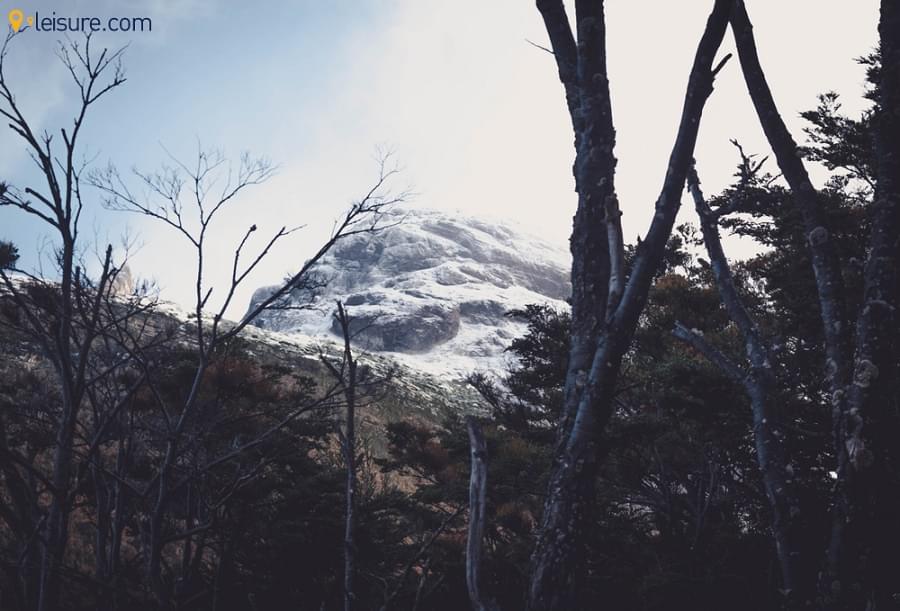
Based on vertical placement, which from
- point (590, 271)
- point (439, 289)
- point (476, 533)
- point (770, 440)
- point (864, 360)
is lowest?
point (476, 533)

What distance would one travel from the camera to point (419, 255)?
74750mm

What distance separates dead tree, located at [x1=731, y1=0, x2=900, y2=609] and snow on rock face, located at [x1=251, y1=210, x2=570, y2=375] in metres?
36.3

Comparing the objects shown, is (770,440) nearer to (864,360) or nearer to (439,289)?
(864,360)

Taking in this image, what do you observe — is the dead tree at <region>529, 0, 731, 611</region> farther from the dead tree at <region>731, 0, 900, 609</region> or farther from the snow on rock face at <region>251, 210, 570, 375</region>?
the snow on rock face at <region>251, 210, 570, 375</region>

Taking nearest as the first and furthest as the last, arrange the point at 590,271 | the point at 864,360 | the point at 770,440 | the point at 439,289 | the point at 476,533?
the point at 476,533 < the point at 590,271 < the point at 864,360 < the point at 770,440 < the point at 439,289

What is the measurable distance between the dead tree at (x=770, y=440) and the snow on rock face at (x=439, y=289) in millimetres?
35882

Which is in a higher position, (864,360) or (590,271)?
(590,271)

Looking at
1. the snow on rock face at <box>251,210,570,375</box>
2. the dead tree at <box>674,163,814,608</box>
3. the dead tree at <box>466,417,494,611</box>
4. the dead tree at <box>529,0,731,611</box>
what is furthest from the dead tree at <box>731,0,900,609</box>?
the snow on rock face at <box>251,210,570,375</box>

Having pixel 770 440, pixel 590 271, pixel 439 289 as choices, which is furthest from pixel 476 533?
pixel 439 289

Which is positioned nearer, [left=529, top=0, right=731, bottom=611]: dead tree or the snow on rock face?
[left=529, top=0, right=731, bottom=611]: dead tree

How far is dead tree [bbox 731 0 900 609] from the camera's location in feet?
10.4

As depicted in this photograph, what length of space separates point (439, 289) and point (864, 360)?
60.4m

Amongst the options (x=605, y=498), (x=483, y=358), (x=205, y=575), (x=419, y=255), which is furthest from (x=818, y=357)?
(x=419, y=255)

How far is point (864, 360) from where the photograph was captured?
3.46 meters
